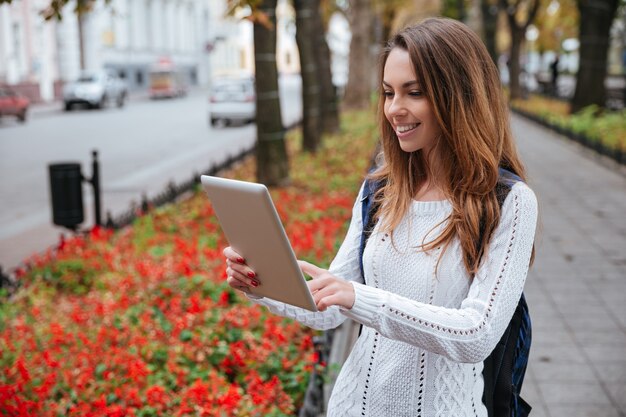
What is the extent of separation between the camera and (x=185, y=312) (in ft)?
18.9

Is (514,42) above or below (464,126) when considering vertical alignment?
above

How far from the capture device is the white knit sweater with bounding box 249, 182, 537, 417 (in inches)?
76.8

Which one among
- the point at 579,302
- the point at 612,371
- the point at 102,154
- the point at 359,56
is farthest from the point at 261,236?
the point at 359,56

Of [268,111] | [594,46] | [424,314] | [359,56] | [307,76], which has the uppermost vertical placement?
[594,46]

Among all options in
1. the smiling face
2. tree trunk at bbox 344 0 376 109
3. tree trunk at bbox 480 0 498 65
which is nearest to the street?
tree trunk at bbox 344 0 376 109

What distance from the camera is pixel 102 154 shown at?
19094mm

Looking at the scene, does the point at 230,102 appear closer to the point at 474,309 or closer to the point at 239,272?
the point at 239,272

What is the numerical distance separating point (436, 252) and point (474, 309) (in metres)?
0.20

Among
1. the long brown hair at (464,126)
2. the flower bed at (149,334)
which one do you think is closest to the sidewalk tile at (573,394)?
the flower bed at (149,334)

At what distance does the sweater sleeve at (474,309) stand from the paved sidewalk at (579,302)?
326 millimetres

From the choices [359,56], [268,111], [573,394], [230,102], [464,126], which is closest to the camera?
[464,126]

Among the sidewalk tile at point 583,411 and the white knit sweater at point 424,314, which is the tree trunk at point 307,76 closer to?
the sidewalk tile at point 583,411

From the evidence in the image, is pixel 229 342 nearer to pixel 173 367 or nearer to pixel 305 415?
pixel 173 367

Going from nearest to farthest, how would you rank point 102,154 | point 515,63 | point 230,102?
point 102,154, point 230,102, point 515,63
